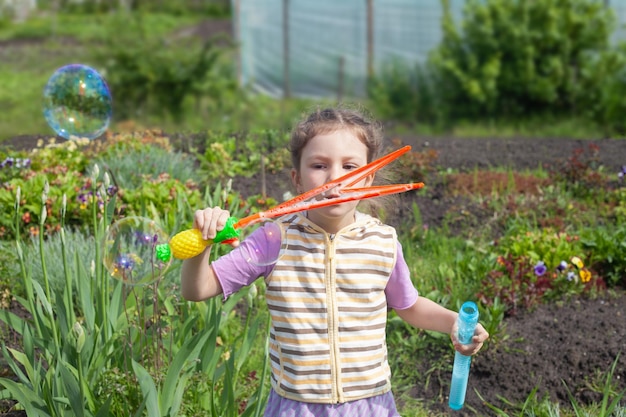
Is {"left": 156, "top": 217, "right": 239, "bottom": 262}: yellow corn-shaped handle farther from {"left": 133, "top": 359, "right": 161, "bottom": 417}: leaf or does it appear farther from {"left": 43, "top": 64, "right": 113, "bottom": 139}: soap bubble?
{"left": 43, "top": 64, "right": 113, "bottom": 139}: soap bubble

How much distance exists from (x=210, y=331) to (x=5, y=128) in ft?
26.8

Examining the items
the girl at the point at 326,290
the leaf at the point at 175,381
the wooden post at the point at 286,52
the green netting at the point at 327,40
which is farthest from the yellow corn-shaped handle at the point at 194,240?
the wooden post at the point at 286,52

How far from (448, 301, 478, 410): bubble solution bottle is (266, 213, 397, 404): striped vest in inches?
8.0

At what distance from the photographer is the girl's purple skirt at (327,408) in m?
2.22

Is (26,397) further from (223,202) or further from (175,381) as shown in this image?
(223,202)

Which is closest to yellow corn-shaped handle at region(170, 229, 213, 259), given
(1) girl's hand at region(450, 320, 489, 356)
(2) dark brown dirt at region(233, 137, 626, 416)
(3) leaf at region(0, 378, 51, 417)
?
(1) girl's hand at region(450, 320, 489, 356)

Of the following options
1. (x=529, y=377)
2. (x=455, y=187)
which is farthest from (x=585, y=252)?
(x=455, y=187)

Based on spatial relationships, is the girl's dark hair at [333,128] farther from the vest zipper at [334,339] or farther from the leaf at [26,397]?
the leaf at [26,397]

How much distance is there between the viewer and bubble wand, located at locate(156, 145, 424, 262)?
1.95 m

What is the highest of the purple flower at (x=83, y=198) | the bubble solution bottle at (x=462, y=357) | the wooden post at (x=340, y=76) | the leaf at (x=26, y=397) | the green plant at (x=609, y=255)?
the bubble solution bottle at (x=462, y=357)

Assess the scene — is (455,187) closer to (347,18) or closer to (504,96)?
(504,96)

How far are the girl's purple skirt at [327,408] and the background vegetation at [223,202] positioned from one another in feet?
0.38

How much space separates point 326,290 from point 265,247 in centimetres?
19

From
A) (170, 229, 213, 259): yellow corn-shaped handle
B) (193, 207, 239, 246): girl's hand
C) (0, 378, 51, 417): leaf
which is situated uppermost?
(193, 207, 239, 246): girl's hand
